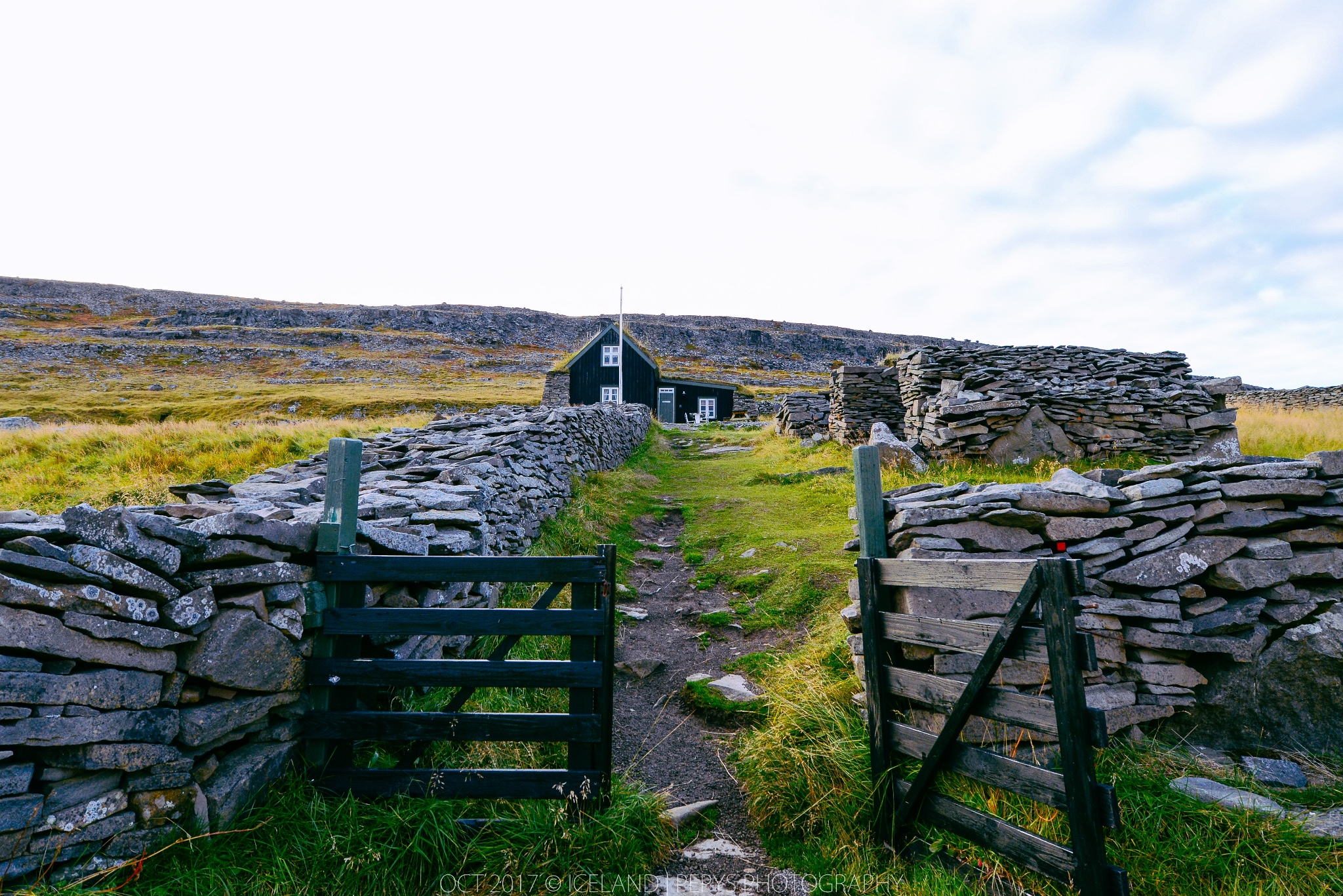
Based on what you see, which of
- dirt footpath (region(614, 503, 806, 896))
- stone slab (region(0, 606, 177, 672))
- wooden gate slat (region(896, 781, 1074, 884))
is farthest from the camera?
dirt footpath (region(614, 503, 806, 896))

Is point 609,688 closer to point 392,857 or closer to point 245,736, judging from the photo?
point 392,857

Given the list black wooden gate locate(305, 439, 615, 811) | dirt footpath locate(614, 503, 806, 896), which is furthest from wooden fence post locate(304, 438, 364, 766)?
dirt footpath locate(614, 503, 806, 896)

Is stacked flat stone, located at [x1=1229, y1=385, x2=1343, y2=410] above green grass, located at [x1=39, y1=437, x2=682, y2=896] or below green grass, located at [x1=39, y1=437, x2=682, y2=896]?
above

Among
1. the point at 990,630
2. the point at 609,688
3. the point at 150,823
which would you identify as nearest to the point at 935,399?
the point at 990,630

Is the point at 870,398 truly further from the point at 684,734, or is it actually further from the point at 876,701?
the point at 876,701

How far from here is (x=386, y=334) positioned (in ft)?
251

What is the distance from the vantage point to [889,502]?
4.96m

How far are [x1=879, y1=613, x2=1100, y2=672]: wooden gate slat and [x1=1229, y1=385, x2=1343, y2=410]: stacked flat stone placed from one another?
27.7 metres

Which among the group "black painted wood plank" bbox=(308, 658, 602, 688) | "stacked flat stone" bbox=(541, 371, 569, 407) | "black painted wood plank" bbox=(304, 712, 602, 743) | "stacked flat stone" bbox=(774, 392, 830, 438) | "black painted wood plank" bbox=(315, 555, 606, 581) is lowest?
"black painted wood plank" bbox=(304, 712, 602, 743)

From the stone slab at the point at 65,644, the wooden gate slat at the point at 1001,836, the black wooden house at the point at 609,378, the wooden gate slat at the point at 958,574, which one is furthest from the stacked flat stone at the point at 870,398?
the black wooden house at the point at 609,378

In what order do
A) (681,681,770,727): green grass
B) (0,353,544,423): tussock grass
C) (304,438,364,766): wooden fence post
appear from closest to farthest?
(304,438,364,766): wooden fence post, (681,681,770,727): green grass, (0,353,544,423): tussock grass

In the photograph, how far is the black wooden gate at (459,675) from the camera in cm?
376

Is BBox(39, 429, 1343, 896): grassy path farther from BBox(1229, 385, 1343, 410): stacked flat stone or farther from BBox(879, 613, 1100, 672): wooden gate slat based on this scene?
BBox(1229, 385, 1343, 410): stacked flat stone

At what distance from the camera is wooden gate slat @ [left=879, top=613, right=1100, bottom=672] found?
2.93 meters
